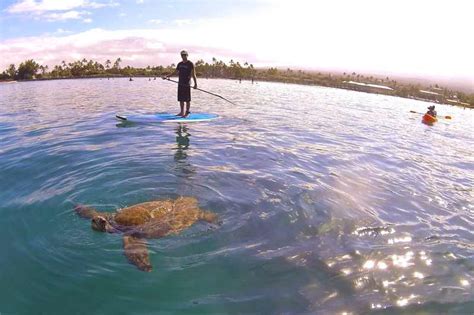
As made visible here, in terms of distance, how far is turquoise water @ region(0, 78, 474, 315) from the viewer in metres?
4.95

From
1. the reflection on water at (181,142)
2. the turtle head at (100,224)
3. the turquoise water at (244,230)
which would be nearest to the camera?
the turquoise water at (244,230)

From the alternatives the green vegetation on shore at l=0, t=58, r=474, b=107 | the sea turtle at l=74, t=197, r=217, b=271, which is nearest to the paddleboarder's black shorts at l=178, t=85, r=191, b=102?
the sea turtle at l=74, t=197, r=217, b=271

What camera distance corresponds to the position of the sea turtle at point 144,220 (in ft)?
19.6

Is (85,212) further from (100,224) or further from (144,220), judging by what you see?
(144,220)

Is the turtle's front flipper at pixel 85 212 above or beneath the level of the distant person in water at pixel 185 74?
beneath

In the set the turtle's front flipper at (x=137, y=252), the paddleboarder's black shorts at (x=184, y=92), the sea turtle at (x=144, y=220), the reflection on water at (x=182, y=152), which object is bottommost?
the turtle's front flipper at (x=137, y=252)

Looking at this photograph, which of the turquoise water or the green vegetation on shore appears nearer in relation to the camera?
the turquoise water

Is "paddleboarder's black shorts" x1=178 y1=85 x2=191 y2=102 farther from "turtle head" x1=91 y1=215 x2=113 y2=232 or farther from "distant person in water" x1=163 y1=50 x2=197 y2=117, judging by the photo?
"turtle head" x1=91 y1=215 x2=113 y2=232

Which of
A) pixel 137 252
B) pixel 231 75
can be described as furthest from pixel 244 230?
pixel 231 75

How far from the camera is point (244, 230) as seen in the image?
6.63m

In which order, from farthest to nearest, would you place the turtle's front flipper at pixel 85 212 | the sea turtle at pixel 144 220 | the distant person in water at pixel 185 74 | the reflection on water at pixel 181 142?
1. the distant person in water at pixel 185 74
2. the reflection on water at pixel 181 142
3. the turtle's front flipper at pixel 85 212
4. the sea turtle at pixel 144 220

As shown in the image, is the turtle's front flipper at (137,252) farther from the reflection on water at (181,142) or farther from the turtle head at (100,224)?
the reflection on water at (181,142)

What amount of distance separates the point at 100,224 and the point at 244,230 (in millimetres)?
2546

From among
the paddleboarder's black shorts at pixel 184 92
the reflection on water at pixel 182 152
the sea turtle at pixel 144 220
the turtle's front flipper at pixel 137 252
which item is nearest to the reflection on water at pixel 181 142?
the reflection on water at pixel 182 152
